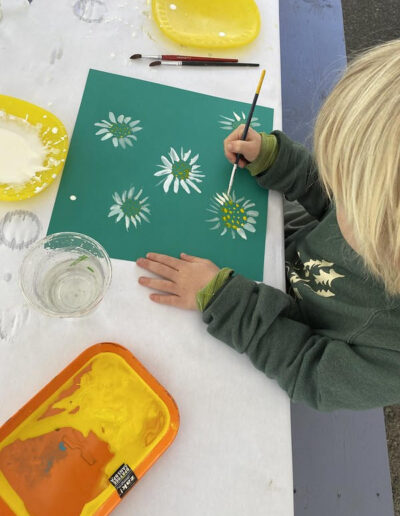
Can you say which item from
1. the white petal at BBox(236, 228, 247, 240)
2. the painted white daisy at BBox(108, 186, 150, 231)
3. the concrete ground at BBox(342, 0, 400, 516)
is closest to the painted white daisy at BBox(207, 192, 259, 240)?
the white petal at BBox(236, 228, 247, 240)

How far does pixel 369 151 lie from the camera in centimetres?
46

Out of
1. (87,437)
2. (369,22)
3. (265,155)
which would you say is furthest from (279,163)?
(369,22)

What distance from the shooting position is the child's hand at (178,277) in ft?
1.95

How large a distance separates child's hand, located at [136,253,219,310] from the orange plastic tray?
0.34 feet

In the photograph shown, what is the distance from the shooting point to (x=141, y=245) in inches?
24.7

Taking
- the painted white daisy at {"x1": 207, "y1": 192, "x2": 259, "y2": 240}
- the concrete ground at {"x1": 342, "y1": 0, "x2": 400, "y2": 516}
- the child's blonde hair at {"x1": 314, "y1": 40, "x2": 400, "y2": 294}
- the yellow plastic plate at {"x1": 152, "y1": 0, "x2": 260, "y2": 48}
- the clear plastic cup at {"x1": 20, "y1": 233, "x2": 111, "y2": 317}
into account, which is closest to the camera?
the child's blonde hair at {"x1": 314, "y1": 40, "x2": 400, "y2": 294}

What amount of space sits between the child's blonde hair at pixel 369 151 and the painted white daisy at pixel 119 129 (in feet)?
1.01

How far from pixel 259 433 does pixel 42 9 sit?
0.78 meters

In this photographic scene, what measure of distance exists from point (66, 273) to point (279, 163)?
1.29ft

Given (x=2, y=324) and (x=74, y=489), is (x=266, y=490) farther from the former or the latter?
(x=2, y=324)

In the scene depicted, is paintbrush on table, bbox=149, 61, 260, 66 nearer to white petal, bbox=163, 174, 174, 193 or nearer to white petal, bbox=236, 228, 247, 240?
white petal, bbox=163, 174, 174, 193

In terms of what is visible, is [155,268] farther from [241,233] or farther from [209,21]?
[209,21]

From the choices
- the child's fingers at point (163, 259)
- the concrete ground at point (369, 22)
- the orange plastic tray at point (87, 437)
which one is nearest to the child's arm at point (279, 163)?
the child's fingers at point (163, 259)

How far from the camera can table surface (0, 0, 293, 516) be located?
52cm
